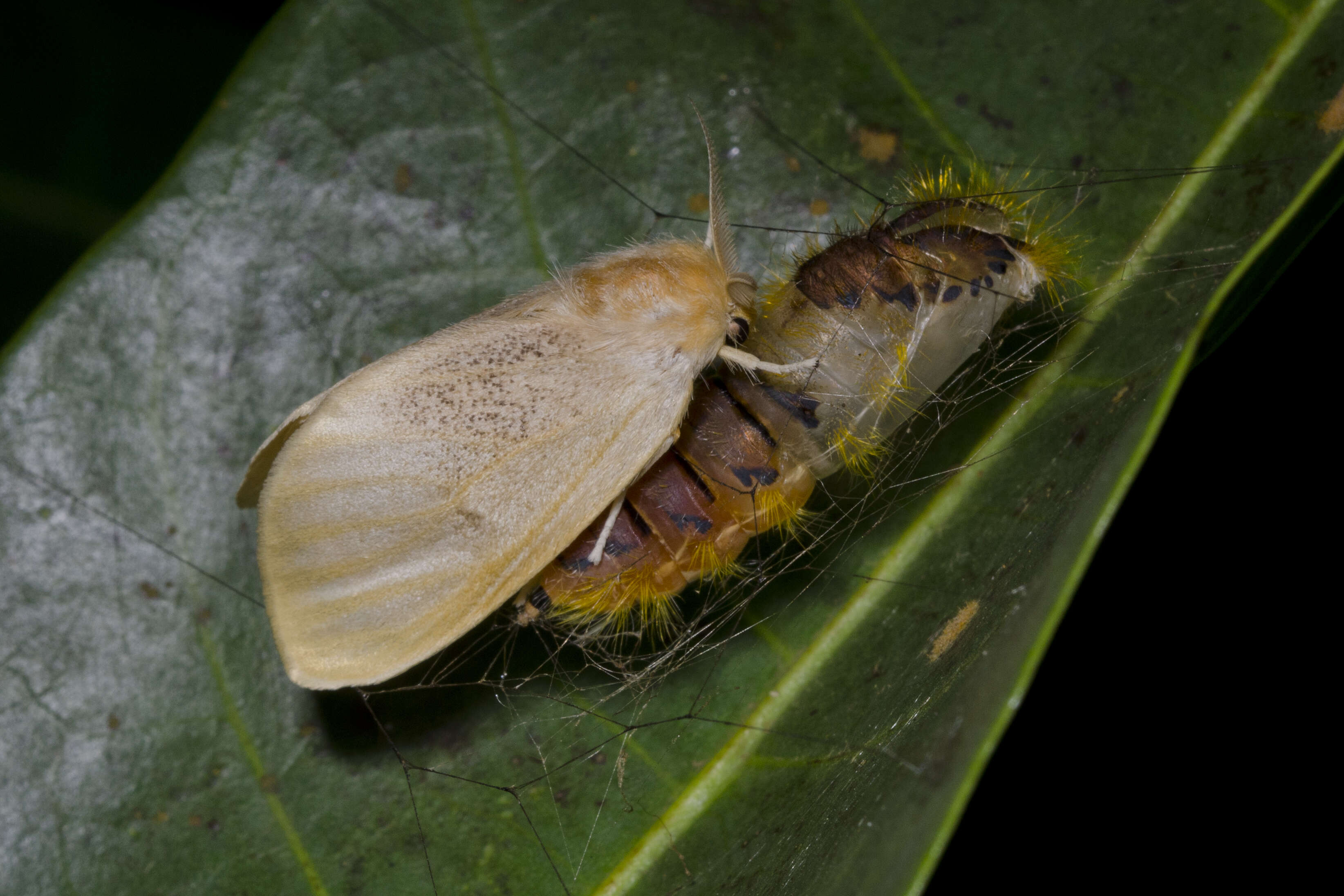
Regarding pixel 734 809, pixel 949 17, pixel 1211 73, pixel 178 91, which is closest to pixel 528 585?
pixel 734 809

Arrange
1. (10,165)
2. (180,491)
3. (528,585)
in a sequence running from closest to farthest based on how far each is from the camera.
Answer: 1. (528,585)
2. (180,491)
3. (10,165)

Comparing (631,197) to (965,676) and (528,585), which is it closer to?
(528,585)

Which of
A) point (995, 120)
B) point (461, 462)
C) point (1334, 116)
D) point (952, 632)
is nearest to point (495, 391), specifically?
point (461, 462)

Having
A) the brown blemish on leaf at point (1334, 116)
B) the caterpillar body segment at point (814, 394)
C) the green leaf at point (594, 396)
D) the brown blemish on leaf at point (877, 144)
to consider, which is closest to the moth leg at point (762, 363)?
the caterpillar body segment at point (814, 394)

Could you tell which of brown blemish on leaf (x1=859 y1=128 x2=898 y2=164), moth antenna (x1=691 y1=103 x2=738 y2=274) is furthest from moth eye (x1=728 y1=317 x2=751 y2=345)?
brown blemish on leaf (x1=859 y1=128 x2=898 y2=164)

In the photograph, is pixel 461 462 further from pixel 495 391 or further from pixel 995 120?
pixel 995 120

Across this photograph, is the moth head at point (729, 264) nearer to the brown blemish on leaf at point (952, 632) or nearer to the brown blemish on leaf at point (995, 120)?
the brown blemish on leaf at point (995, 120)
